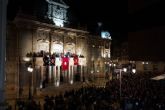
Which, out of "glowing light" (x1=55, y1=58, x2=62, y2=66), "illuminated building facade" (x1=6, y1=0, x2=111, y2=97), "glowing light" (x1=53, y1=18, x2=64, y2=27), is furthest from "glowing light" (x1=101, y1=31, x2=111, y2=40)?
"glowing light" (x1=55, y1=58, x2=62, y2=66)

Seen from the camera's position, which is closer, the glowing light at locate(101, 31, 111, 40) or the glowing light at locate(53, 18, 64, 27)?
the glowing light at locate(53, 18, 64, 27)

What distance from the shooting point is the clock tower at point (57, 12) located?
53281mm

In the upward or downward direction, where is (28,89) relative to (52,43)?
downward

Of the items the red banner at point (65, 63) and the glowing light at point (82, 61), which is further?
the glowing light at point (82, 61)

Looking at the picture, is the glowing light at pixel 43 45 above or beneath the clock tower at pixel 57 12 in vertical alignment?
beneath

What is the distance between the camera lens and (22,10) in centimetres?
4525

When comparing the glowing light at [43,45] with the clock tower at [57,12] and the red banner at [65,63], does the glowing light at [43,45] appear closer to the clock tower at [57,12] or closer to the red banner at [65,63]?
the red banner at [65,63]

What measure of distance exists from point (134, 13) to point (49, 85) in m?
21.2

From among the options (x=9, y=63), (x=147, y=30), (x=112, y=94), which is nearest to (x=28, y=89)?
(x=9, y=63)

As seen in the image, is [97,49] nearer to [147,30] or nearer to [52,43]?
[52,43]

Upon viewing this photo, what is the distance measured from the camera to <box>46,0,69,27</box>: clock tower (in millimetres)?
53281

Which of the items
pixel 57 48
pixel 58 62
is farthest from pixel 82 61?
pixel 58 62

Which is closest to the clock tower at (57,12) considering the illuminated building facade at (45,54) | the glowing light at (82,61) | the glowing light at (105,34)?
the illuminated building facade at (45,54)

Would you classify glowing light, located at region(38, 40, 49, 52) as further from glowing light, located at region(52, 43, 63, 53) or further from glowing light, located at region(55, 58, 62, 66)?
glowing light, located at region(55, 58, 62, 66)
